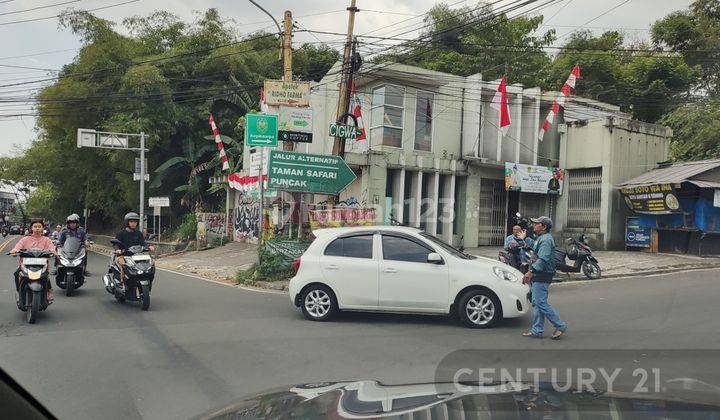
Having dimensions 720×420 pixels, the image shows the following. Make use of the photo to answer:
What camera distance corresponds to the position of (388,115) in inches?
782

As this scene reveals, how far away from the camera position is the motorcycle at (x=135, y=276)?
32.2 feet

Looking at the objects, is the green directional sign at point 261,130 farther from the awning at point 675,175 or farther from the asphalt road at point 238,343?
the awning at point 675,175

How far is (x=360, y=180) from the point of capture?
1933 centimetres

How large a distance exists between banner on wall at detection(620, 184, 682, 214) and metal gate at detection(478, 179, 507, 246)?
4380mm

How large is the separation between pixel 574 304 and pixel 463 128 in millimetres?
11828

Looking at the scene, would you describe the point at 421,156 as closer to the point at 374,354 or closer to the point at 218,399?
the point at 374,354

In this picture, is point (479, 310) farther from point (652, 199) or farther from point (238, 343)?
point (652, 199)

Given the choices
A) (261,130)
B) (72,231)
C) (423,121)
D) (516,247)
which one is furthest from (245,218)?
(516,247)

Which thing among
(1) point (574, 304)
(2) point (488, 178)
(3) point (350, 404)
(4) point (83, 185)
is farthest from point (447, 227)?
(4) point (83, 185)

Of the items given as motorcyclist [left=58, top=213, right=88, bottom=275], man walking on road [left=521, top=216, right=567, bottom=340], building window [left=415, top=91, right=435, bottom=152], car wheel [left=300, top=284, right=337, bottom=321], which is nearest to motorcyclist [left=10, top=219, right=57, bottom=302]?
motorcyclist [left=58, top=213, right=88, bottom=275]

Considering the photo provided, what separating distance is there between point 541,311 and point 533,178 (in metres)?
14.2

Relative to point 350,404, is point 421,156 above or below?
above

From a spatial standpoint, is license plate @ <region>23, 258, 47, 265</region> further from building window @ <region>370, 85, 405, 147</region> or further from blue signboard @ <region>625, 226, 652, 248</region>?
blue signboard @ <region>625, 226, 652, 248</region>

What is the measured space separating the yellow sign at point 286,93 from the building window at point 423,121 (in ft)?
22.1
